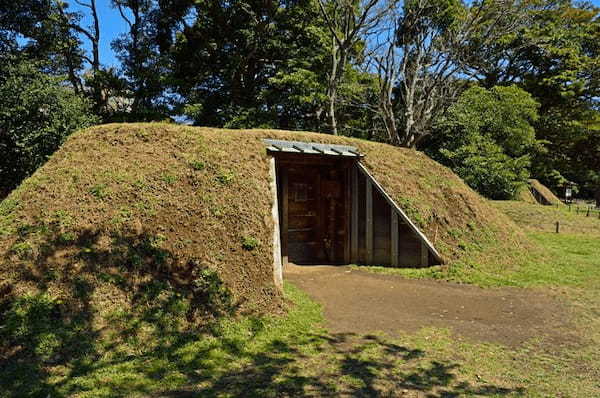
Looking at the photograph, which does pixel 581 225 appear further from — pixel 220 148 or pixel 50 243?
pixel 50 243

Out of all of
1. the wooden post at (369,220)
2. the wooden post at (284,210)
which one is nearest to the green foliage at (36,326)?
the wooden post at (284,210)

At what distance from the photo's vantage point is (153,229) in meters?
6.84

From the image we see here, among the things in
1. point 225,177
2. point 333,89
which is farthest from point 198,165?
point 333,89

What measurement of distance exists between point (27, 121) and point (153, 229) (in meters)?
8.92

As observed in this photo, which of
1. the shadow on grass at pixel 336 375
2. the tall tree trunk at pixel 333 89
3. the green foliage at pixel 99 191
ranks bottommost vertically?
the shadow on grass at pixel 336 375

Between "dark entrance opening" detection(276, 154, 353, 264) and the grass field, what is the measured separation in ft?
17.6

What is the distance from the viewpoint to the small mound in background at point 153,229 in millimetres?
5656

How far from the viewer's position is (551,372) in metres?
4.64

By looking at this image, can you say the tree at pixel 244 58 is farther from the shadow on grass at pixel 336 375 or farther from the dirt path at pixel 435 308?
the shadow on grass at pixel 336 375

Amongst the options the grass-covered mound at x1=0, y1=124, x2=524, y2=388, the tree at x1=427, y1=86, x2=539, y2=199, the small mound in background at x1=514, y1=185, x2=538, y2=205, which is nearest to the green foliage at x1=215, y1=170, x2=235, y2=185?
the grass-covered mound at x1=0, y1=124, x2=524, y2=388

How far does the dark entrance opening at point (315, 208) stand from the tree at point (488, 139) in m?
11.7

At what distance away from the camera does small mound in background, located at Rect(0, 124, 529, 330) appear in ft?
18.6

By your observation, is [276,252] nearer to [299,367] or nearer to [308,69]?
[299,367]

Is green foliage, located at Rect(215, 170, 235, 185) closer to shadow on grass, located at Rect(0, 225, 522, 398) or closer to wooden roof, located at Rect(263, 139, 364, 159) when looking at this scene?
wooden roof, located at Rect(263, 139, 364, 159)
